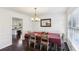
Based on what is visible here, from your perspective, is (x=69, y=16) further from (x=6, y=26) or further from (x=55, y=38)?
(x=6, y=26)

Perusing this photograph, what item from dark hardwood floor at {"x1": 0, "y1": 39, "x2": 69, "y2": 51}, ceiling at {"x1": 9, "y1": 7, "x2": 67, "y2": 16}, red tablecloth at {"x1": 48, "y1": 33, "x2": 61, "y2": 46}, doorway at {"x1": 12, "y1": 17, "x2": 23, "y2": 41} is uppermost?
ceiling at {"x1": 9, "y1": 7, "x2": 67, "y2": 16}

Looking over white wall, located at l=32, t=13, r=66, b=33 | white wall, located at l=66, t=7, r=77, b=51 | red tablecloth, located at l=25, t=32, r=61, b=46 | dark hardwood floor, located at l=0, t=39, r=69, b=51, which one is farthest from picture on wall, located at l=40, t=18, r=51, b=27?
dark hardwood floor, located at l=0, t=39, r=69, b=51

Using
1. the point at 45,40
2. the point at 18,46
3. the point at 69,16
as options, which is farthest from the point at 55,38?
the point at 18,46

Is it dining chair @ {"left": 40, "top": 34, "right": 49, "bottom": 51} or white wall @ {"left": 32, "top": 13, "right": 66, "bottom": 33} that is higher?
white wall @ {"left": 32, "top": 13, "right": 66, "bottom": 33}

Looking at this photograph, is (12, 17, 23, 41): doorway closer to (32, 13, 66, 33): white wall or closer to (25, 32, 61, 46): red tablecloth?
(32, 13, 66, 33): white wall

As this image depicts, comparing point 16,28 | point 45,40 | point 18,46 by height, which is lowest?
point 18,46

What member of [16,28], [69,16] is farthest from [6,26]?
[69,16]

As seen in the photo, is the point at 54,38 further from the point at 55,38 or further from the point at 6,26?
the point at 6,26

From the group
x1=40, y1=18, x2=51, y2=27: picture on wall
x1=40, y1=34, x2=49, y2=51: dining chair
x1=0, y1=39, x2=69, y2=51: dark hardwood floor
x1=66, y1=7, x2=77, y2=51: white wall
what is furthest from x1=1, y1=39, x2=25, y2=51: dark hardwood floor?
x1=66, y1=7, x2=77, y2=51: white wall

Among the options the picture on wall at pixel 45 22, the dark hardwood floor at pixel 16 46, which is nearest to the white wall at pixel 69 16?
the picture on wall at pixel 45 22

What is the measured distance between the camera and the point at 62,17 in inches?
62.7

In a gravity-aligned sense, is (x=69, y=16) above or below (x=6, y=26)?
above
